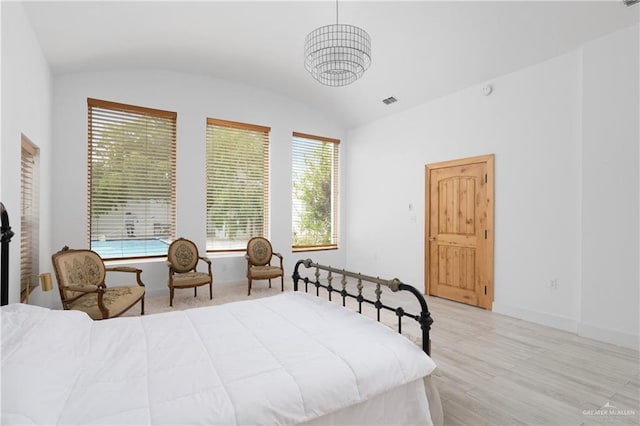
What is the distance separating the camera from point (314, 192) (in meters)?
6.57

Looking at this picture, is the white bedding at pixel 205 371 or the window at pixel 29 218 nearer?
the white bedding at pixel 205 371

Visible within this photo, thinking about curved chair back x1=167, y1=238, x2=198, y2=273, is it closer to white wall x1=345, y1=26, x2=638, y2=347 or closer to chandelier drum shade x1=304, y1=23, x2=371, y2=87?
chandelier drum shade x1=304, y1=23, x2=371, y2=87

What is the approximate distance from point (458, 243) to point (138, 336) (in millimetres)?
4269

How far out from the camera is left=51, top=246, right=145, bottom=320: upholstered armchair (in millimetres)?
3092

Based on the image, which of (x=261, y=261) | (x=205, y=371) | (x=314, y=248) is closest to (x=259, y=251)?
(x=261, y=261)

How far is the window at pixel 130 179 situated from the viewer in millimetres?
4707

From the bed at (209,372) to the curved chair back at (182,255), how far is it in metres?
2.75

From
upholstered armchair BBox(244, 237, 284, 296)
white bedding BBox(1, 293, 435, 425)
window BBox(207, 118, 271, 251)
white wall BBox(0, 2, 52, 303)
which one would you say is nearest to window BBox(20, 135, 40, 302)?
white wall BBox(0, 2, 52, 303)

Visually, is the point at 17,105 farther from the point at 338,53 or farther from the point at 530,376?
the point at 530,376

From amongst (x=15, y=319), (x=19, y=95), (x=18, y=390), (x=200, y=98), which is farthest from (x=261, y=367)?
(x=200, y=98)

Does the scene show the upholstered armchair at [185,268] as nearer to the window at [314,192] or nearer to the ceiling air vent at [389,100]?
the window at [314,192]

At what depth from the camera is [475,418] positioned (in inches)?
82.1

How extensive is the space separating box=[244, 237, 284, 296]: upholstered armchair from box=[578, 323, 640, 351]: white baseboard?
12.3ft

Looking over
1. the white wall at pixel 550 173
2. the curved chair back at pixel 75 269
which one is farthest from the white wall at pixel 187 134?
A: the white wall at pixel 550 173
